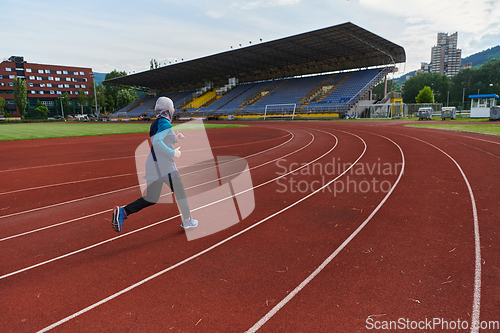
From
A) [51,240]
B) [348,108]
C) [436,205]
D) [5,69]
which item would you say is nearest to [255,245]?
[51,240]

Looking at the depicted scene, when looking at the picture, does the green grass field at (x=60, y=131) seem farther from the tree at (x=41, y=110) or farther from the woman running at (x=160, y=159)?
the tree at (x=41, y=110)

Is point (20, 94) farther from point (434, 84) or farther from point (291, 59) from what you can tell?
point (434, 84)

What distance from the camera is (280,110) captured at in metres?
45.1

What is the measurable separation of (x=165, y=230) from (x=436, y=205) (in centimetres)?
510

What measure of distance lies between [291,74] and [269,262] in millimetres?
55328

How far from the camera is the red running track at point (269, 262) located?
8.57ft

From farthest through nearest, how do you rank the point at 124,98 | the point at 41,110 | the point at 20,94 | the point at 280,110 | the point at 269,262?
1. the point at 124,98
2. the point at 41,110
3. the point at 20,94
4. the point at 280,110
5. the point at 269,262

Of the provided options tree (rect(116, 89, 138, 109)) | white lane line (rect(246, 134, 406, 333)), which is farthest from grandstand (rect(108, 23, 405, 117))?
white lane line (rect(246, 134, 406, 333))

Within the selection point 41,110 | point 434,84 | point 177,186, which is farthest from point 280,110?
point 41,110

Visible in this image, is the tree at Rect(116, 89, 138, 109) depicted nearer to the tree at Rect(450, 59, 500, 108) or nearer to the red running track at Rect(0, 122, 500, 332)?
the red running track at Rect(0, 122, 500, 332)

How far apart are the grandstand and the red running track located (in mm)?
32583

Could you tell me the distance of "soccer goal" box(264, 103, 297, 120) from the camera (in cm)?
4353

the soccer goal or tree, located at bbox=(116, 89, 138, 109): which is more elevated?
tree, located at bbox=(116, 89, 138, 109)

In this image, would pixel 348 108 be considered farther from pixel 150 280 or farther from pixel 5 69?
pixel 5 69
